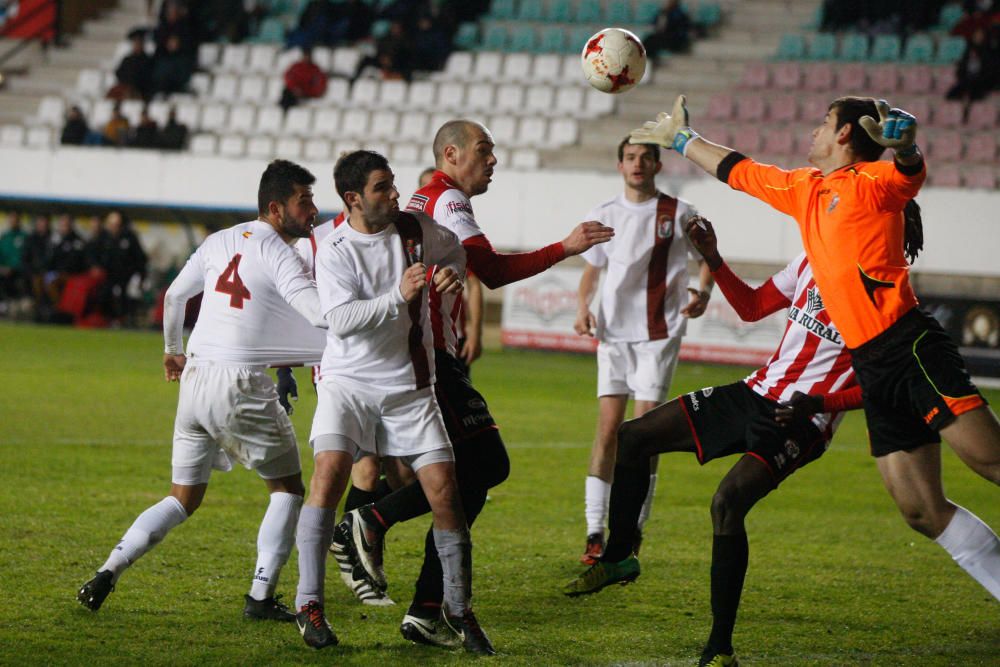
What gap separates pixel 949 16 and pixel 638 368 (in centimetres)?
1900

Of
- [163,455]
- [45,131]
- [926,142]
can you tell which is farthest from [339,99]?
[163,455]

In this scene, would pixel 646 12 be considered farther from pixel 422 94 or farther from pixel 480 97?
pixel 422 94

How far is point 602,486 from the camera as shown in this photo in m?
7.41

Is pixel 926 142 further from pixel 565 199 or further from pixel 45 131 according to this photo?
pixel 45 131

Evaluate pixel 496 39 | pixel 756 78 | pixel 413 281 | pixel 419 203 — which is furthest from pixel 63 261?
pixel 413 281

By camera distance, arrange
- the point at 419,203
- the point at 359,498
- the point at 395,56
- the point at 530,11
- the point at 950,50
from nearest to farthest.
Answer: the point at 419,203 < the point at 359,498 < the point at 950,50 < the point at 395,56 < the point at 530,11

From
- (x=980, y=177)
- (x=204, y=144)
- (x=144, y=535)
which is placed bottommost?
(x=144, y=535)

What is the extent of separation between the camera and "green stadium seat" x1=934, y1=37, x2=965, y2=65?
23.2 meters

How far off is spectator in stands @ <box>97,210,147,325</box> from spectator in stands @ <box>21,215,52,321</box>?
49.9 inches

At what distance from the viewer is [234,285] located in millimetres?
5715

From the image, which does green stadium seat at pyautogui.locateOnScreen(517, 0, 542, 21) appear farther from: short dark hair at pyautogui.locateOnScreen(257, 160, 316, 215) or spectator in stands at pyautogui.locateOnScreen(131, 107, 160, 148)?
short dark hair at pyautogui.locateOnScreen(257, 160, 316, 215)

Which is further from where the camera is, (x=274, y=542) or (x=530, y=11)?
(x=530, y=11)

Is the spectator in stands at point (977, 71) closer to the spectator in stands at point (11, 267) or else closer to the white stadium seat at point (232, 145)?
the white stadium seat at point (232, 145)

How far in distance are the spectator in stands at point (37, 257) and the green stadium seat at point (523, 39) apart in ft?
31.9
